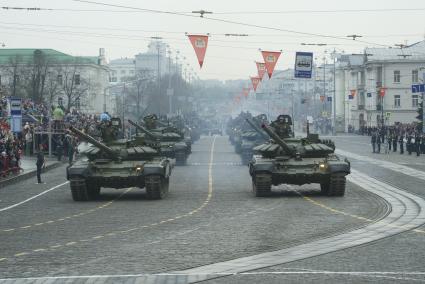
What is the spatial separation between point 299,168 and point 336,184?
1230 mm

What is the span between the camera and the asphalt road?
44.4 feet

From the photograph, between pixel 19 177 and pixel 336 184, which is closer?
pixel 336 184

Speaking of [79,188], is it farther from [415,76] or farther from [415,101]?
[415,101]

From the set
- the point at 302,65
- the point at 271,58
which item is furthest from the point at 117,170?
the point at 302,65

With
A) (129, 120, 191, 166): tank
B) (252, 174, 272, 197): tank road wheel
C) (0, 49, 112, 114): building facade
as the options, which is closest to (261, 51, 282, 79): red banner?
(129, 120, 191, 166): tank

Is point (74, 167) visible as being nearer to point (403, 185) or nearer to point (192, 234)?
point (192, 234)

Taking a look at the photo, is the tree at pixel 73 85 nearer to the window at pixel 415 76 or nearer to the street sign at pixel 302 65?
the window at pixel 415 76

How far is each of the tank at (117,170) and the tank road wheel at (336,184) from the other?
5.11m

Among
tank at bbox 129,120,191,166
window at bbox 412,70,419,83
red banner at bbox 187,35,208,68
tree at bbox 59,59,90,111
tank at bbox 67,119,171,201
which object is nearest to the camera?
tank at bbox 67,119,171,201

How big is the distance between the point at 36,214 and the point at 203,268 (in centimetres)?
1050

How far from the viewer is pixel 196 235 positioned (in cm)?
1822

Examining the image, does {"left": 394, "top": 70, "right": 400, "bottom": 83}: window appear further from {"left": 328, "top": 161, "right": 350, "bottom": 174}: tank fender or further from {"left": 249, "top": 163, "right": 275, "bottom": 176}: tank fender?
{"left": 249, "top": 163, "right": 275, "bottom": 176}: tank fender

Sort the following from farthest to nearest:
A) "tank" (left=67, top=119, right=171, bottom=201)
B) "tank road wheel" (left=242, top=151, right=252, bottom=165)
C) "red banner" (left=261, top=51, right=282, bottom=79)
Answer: "tank road wheel" (left=242, top=151, right=252, bottom=165)
"red banner" (left=261, top=51, right=282, bottom=79)
"tank" (left=67, top=119, right=171, bottom=201)

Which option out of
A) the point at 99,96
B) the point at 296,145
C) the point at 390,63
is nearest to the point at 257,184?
the point at 296,145
